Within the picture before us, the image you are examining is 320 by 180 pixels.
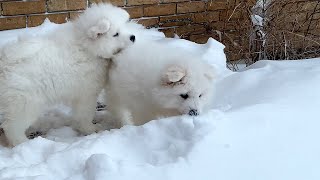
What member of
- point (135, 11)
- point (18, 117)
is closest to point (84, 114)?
point (18, 117)

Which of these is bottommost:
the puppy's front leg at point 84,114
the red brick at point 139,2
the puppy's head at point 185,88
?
the puppy's front leg at point 84,114

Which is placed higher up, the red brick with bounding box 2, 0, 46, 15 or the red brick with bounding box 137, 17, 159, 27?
the red brick with bounding box 2, 0, 46, 15

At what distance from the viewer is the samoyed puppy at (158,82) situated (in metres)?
3.08

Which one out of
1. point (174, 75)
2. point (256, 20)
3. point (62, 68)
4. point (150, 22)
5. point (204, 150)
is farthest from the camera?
point (150, 22)

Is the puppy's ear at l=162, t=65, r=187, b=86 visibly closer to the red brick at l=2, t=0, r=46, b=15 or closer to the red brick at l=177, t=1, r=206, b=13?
the red brick at l=2, t=0, r=46, b=15

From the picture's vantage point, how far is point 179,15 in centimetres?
577

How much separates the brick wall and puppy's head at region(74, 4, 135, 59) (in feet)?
5.50

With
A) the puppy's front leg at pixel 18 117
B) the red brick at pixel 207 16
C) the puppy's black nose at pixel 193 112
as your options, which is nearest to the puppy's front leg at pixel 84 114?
the puppy's front leg at pixel 18 117

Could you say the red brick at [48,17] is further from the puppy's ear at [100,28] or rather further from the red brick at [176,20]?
the puppy's ear at [100,28]

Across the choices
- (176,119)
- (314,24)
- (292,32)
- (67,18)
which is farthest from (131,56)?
(314,24)

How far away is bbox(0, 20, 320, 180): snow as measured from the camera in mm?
2252

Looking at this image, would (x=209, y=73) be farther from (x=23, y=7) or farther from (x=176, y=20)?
(x=23, y=7)

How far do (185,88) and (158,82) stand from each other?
0.24 metres

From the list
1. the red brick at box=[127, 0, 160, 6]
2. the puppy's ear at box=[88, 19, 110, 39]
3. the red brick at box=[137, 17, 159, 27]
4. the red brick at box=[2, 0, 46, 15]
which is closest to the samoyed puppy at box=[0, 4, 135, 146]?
the puppy's ear at box=[88, 19, 110, 39]
